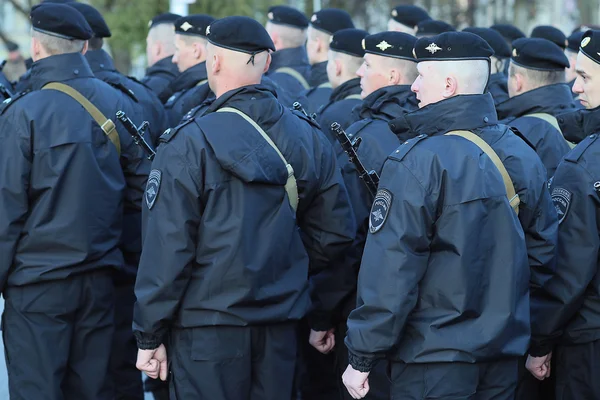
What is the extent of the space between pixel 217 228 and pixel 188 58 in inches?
130

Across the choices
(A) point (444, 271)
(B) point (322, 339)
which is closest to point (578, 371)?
(A) point (444, 271)

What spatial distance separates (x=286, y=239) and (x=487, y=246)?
40.9 inches

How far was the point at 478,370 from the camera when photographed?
388cm

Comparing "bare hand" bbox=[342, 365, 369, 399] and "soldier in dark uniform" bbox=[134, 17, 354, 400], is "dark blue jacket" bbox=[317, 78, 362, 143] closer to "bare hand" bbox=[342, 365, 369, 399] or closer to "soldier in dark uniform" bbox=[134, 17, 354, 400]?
"soldier in dark uniform" bbox=[134, 17, 354, 400]

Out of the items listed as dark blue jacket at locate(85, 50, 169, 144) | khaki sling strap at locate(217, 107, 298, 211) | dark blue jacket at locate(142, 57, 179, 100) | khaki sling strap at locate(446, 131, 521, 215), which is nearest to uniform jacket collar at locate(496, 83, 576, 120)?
khaki sling strap at locate(217, 107, 298, 211)

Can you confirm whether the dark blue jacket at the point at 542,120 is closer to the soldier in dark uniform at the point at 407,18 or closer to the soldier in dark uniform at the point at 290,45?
the soldier in dark uniform at the point at 290,45

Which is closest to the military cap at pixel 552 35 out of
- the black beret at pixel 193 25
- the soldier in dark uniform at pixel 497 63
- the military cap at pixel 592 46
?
the soldier in dark uniform at pixel 497 63

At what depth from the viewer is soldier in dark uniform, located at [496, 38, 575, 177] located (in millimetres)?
5691

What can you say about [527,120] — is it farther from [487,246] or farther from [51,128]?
[51,128]

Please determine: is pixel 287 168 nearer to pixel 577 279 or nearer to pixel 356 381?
pixel 356 381

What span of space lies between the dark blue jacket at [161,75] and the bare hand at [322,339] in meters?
3.54

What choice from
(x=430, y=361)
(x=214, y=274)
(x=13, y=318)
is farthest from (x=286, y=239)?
(x=13, y=318)

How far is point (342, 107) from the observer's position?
241 inches

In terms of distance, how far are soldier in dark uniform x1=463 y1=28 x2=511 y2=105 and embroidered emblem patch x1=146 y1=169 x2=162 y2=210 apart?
3202 millimetres
